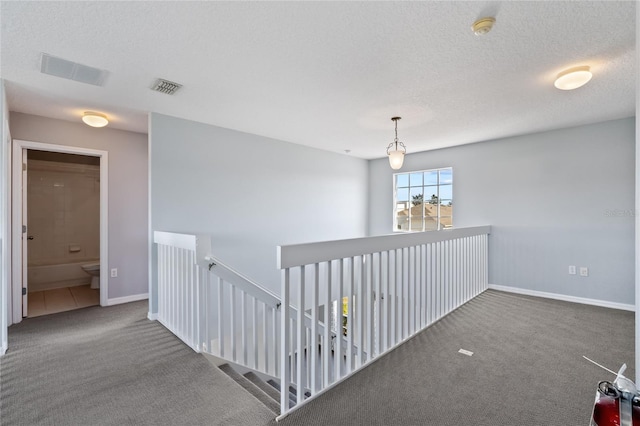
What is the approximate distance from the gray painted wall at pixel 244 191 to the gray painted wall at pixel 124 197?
1038 millimetres

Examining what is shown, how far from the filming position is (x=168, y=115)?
11.6 feet

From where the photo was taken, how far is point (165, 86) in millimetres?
2729

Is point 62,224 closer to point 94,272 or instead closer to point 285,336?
point 94,272

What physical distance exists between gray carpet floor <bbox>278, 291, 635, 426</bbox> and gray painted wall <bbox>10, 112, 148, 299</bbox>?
3425 mm

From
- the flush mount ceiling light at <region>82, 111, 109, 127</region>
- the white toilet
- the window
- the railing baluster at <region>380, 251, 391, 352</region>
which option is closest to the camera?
the railing baluster at <region>380, 251, 391, 352</region>

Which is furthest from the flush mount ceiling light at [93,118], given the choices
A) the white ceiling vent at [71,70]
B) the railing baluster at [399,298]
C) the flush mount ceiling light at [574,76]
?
the flush mount ceiling light at [574,76]

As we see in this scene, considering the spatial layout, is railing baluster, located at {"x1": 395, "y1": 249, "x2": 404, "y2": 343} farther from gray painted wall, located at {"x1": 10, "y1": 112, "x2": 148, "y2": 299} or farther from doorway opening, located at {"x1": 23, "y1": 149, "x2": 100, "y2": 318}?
doorway opening, located at {"x1": 23, "y1": 149, "x2": 100, "y2": 318}

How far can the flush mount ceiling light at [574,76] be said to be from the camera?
95.3 inches

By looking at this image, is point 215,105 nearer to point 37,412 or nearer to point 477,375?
point 37,412

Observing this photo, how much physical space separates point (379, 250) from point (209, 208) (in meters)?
2.46

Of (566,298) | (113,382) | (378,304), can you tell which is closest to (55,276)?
(113,382)

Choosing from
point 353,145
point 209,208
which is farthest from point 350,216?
point 209,208

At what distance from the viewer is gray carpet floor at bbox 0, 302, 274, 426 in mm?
1804

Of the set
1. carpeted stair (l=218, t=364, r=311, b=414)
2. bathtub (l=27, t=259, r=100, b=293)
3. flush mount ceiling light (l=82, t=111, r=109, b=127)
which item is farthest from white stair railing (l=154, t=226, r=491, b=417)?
bathtub (l=27, t=259, r=100, b=293)
